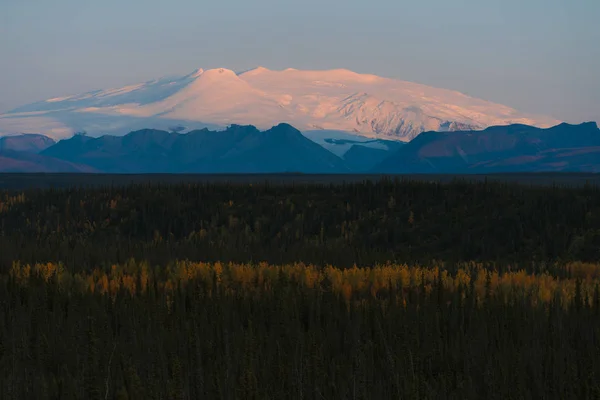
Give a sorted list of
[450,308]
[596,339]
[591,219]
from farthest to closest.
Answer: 1. [591,219]
2. [450,308]
3. [596,339]

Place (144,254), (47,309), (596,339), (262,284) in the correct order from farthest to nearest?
(144,254) → (262,284) → (47,309) → (596,339)

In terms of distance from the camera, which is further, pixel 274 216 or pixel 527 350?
pixel 274 216

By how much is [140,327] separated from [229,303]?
77.2 inches

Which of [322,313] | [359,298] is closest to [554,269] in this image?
[359,298]

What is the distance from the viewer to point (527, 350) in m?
11.5

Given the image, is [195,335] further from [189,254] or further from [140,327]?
[189,254]

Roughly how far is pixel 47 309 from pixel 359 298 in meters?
5.29

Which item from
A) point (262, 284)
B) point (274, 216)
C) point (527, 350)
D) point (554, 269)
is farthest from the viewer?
point (274, 216)

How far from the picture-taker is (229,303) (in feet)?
49.6

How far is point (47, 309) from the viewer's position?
1550 centimetres

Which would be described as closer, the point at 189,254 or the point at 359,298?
the point at 359,298

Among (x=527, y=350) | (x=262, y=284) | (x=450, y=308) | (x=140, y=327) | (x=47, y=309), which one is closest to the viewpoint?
(x=527, y=350)

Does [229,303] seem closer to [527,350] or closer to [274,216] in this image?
[527,350]

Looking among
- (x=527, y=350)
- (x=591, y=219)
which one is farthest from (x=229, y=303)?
(x=591, y=219)
